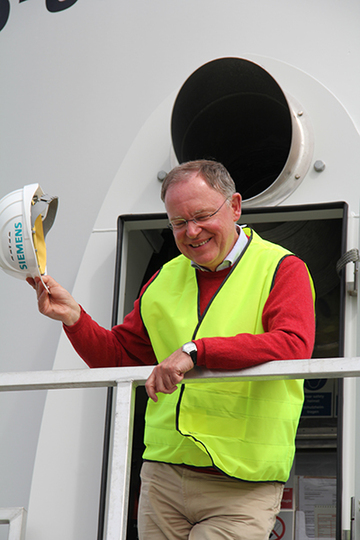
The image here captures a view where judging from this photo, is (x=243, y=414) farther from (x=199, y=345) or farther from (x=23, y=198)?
(x=23, y=198)

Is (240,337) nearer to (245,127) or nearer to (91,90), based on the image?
(245,127)

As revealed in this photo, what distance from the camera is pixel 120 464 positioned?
1.79m

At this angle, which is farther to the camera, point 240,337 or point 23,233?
point 23,233

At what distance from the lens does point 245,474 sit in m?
2.06

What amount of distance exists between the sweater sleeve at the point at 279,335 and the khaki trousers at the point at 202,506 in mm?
416

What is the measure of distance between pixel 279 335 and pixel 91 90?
1995 mm

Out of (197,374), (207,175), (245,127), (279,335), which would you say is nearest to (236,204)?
(207,175)

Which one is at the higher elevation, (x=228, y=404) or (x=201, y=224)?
(x=201, y=224)

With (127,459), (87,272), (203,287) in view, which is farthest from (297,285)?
(87,272)

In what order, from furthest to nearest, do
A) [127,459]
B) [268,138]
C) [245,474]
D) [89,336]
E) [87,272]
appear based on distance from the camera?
[268,138] < [87,272] < [89,336] < [245,474] < [127,459]

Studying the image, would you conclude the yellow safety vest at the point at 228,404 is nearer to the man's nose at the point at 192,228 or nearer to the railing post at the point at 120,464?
the man's nose at the point at 192,228

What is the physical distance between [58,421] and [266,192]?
1.24m

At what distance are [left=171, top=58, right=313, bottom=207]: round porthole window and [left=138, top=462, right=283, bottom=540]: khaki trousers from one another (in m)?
1.27

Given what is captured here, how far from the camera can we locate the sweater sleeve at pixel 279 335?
190 centimetres
